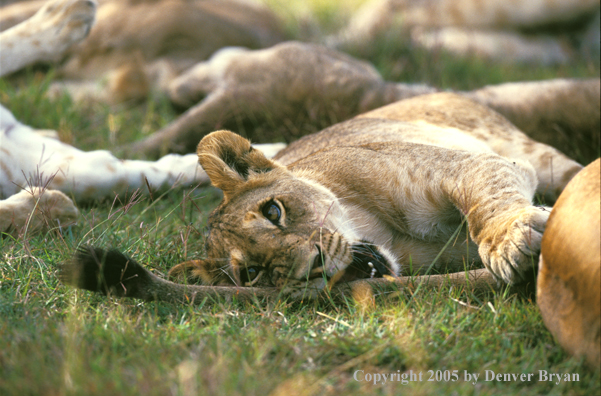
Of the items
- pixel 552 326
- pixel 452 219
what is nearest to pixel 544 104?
pixel 452 219

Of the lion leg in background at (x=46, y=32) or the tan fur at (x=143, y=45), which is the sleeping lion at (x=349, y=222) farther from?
the tan fur at (x=143, y=45)

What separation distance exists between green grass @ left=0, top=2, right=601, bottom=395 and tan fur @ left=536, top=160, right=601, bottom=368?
0.08 m

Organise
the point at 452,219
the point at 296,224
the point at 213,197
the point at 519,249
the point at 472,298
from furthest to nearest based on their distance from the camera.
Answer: the point at 213,197
the point at 452,219
the point at 296,224
the point at 472,298
the point at 519,249

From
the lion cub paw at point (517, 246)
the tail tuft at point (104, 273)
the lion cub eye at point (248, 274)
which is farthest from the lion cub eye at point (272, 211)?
the lion cub paw at point (517, 246)

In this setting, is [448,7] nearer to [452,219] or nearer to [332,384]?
[452,219]

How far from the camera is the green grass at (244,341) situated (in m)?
1.60

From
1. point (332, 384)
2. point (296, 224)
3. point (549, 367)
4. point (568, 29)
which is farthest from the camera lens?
point (568, 29)

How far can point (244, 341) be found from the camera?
1.94 metres

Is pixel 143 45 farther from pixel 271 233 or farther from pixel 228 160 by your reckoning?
pixel 271 233

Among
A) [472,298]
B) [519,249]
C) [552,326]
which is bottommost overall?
[472,298]

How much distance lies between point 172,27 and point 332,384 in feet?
15.6

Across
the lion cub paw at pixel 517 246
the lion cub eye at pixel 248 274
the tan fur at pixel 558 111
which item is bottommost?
the lion cub eye at pixel 248 274

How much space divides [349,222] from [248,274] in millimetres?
550

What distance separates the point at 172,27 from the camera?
578cm
